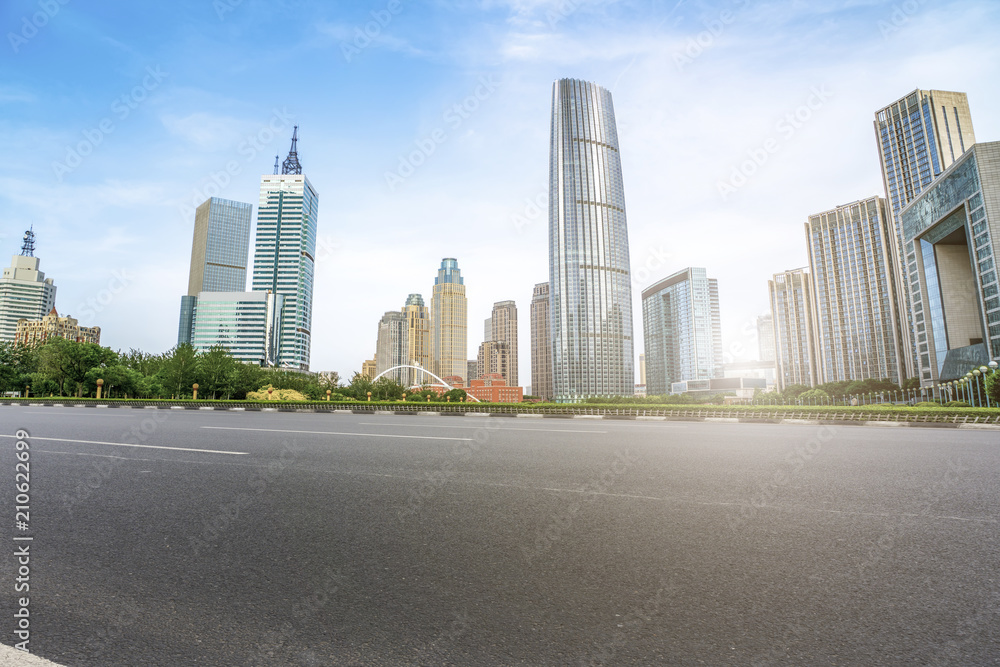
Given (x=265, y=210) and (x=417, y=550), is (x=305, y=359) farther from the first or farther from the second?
(x=417, y=550)

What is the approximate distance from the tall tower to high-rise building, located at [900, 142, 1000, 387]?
6613 inches

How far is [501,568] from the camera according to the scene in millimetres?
2861

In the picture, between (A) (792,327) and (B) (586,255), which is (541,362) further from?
(A) (792,327)

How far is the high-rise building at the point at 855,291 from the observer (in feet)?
372

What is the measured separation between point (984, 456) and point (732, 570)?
8708 millimetres

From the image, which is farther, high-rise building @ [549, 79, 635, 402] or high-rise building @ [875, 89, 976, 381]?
high-rise building @ [549, 79, 635, 402]

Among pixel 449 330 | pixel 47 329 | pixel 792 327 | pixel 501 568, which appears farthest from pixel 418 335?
pixel 501 568

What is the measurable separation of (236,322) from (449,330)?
71.9m

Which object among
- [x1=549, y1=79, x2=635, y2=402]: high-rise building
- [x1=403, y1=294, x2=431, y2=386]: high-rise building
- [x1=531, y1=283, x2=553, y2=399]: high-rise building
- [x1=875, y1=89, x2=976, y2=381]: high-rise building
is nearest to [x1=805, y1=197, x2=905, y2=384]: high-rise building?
[x1=875, y1=89, x2=976, y2=381]: high-rise building

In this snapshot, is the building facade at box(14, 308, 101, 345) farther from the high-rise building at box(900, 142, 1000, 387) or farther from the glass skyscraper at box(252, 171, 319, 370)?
the high-rise building at box(900, 142, 1000, 387)

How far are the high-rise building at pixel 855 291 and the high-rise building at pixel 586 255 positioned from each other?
1948 inches

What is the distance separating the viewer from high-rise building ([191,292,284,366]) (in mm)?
150375

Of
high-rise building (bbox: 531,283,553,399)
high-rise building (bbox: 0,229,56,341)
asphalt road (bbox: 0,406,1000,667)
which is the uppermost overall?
high-rise building (bbox: 0,229,56,341)

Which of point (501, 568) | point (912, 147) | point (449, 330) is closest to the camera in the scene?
point (501, 568)
